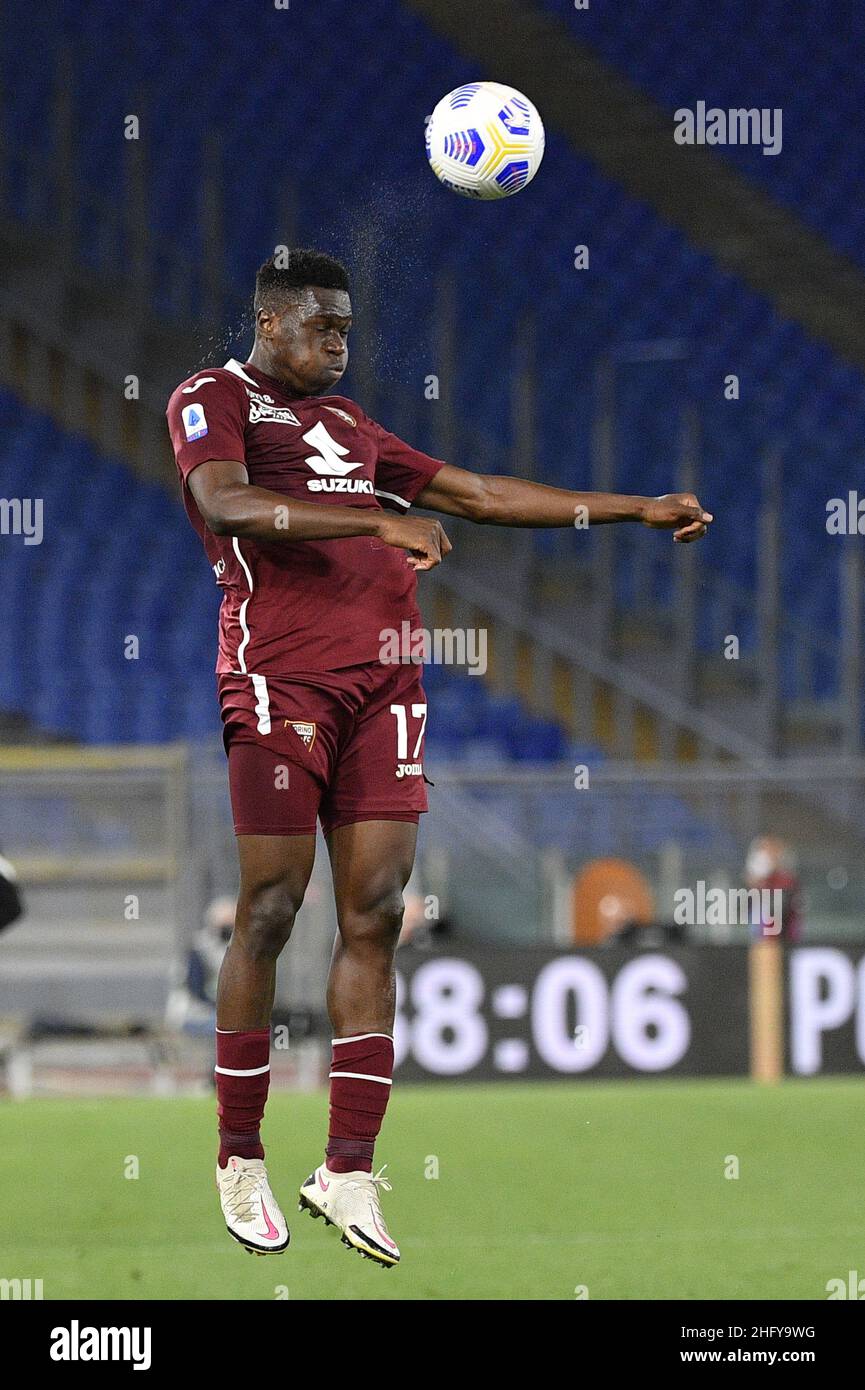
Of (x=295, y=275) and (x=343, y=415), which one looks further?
(x=343, y=415)

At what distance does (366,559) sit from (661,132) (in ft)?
42.1


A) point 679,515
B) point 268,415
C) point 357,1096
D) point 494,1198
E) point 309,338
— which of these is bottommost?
point 494,1198

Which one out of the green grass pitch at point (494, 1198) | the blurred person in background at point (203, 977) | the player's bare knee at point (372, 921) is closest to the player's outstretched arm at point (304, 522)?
the player's bare knee at point (372, 921)

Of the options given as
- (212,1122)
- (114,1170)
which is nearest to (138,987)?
(212,1122)

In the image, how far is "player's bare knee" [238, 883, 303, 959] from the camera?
4.11 m

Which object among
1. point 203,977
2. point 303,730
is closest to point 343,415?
point 303,730

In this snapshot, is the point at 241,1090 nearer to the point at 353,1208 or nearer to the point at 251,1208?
the point at 251,1208

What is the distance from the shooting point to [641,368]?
1580 cm

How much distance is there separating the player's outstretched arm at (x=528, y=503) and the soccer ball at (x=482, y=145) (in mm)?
662

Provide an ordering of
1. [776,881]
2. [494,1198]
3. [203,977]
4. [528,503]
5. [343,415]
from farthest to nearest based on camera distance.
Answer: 1. [776,881]
2. [203,977]
3. [494,1198]
4. [528,503]
5. [343,415]

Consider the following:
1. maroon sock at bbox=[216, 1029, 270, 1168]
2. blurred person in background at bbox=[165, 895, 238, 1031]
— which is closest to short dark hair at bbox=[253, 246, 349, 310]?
maroon sock at bbox=[216, 1029, 270, 1168]

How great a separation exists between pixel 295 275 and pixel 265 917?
1.32 metres

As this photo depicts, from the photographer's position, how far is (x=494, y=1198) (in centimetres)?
587

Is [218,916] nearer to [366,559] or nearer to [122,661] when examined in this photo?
[122,661]
